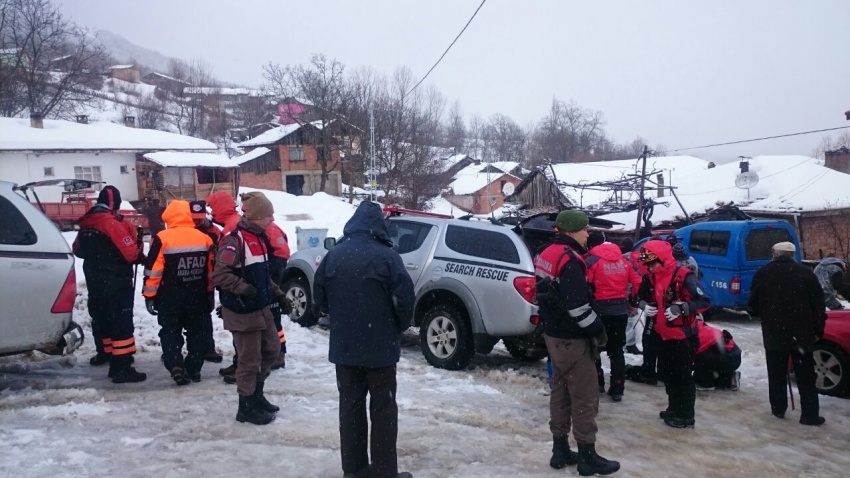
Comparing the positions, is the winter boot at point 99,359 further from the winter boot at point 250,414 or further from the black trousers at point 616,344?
the black trousers at point 616,344

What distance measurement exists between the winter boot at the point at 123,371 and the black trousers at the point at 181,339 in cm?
32

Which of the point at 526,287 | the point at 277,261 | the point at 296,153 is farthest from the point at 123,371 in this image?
the point at 296,153

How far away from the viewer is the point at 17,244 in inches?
222

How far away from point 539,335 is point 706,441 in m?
2.02

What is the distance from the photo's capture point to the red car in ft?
21.9

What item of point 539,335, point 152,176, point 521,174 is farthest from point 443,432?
point 521,174

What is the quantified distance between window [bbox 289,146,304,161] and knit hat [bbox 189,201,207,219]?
158 feet

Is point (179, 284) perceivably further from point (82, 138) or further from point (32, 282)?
point (82, 138)

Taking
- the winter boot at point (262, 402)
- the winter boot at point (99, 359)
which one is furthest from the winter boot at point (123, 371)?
the winter boot at point (262, 402)

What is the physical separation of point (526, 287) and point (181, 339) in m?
3.65

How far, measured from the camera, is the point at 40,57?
102ft

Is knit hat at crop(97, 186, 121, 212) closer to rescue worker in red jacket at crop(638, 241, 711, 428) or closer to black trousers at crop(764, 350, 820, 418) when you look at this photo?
rescue worker in red jacket at crop(638, 241, 711, 428)

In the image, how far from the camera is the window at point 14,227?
565 centimetres

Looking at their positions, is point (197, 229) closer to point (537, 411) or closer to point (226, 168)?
point (537, 411)
